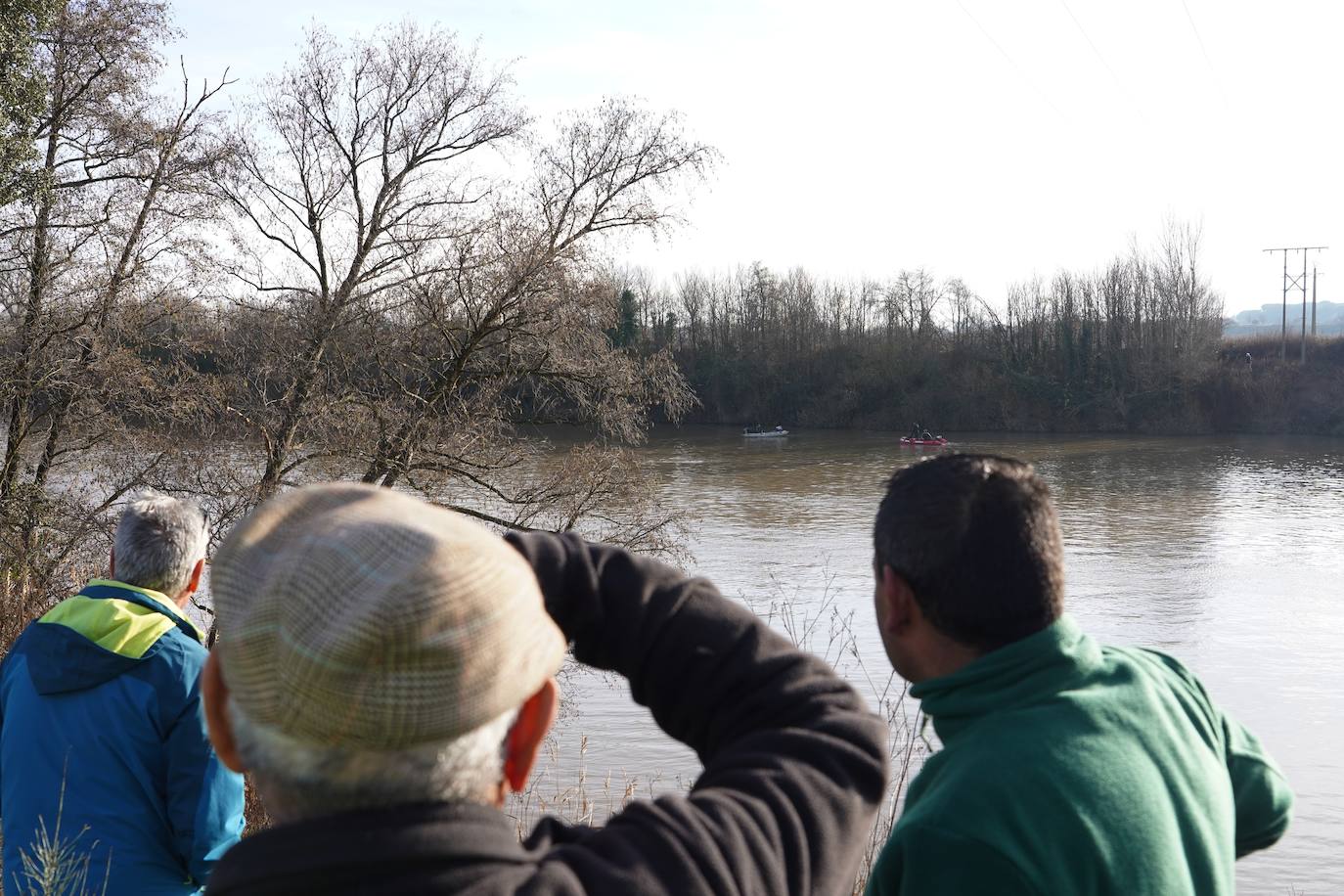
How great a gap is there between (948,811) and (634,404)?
1394 cm

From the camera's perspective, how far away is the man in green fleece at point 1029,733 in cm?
146

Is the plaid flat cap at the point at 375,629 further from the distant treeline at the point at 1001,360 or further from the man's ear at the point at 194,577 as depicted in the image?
the distant treeline at the point at 1001,360

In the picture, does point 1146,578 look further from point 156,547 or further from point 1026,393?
point 1026,393

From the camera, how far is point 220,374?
45.5ft

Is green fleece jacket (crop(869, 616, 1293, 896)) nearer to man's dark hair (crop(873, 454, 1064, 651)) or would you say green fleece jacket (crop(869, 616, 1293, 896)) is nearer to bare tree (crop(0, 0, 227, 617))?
man's dark hair (crop(873, 454, 1064, 651))

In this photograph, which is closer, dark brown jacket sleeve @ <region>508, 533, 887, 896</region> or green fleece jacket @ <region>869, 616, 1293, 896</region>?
dark brown jacket sleeve @ <region>508, 533, 887, 896</region>

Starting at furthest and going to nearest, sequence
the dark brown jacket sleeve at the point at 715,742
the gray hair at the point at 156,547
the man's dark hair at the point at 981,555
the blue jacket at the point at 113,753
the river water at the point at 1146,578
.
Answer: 1. the river water at the point at 1146,578
2. the gray hair at the point at 156,547
3. the blue jacket at the point at 113,753
4. the man's dark hair at the point at 981,555
5. the dark brown jacket sleeve at the point at 715,742

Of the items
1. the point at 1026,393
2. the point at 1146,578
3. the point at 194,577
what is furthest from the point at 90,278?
the point at 1026,393

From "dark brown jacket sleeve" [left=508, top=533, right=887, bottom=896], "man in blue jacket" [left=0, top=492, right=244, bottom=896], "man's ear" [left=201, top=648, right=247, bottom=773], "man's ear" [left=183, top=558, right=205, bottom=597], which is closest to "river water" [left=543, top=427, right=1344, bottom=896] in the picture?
"man's ear" [left=183, top=558, right=205, bottom=597]

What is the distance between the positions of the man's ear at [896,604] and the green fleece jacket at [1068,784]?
0.33 ft

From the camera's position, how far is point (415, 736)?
35.9 inches

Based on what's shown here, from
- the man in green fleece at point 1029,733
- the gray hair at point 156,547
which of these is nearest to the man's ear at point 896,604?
the man in green fleece at point 1029,733

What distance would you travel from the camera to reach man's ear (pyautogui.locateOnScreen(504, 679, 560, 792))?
1010 millimetres

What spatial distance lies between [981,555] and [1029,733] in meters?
0.26
